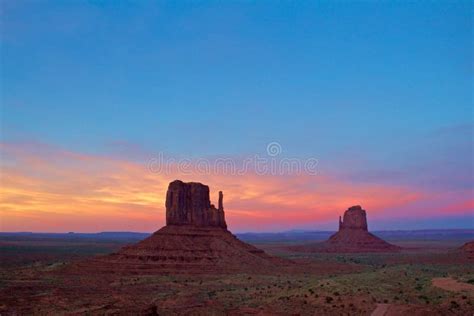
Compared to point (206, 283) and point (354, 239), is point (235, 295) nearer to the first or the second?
point (206, 283)

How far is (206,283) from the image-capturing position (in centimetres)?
5991

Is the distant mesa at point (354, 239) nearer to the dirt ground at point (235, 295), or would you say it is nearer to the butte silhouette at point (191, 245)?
the butte silhouette at point (191, 245)

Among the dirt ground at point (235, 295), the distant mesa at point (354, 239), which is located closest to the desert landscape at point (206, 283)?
the dirt ground at point (235, 295)

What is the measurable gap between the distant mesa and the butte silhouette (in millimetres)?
64390

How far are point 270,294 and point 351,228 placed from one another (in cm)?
11622

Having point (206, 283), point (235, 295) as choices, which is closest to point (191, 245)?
point (206, 283)

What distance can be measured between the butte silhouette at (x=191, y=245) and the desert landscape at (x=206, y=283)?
0.56 feet

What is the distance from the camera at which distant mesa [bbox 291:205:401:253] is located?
144 m

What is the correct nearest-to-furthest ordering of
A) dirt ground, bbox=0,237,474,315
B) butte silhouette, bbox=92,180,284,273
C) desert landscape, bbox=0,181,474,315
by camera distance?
dirt ground, bbox=0,237,474,315 < desert landscape, bbox=0,181,474,315 < butte silhouette, bbox=92,180,284,273

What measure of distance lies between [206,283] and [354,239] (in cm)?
9963

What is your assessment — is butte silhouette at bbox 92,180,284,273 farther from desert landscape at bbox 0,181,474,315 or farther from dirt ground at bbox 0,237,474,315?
dirt ground at bbox 0,237,474,315

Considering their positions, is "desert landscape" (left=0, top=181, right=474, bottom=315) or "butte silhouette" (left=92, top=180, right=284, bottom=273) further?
"butte silhouette" (left=92, top=180, right=284, bottom=273)

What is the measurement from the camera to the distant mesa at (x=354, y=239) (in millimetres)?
144500

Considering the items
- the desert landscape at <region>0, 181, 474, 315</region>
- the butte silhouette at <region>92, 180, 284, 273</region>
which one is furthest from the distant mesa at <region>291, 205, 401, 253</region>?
the butte silhouette at <region>92, 180, 284, 273</region>
